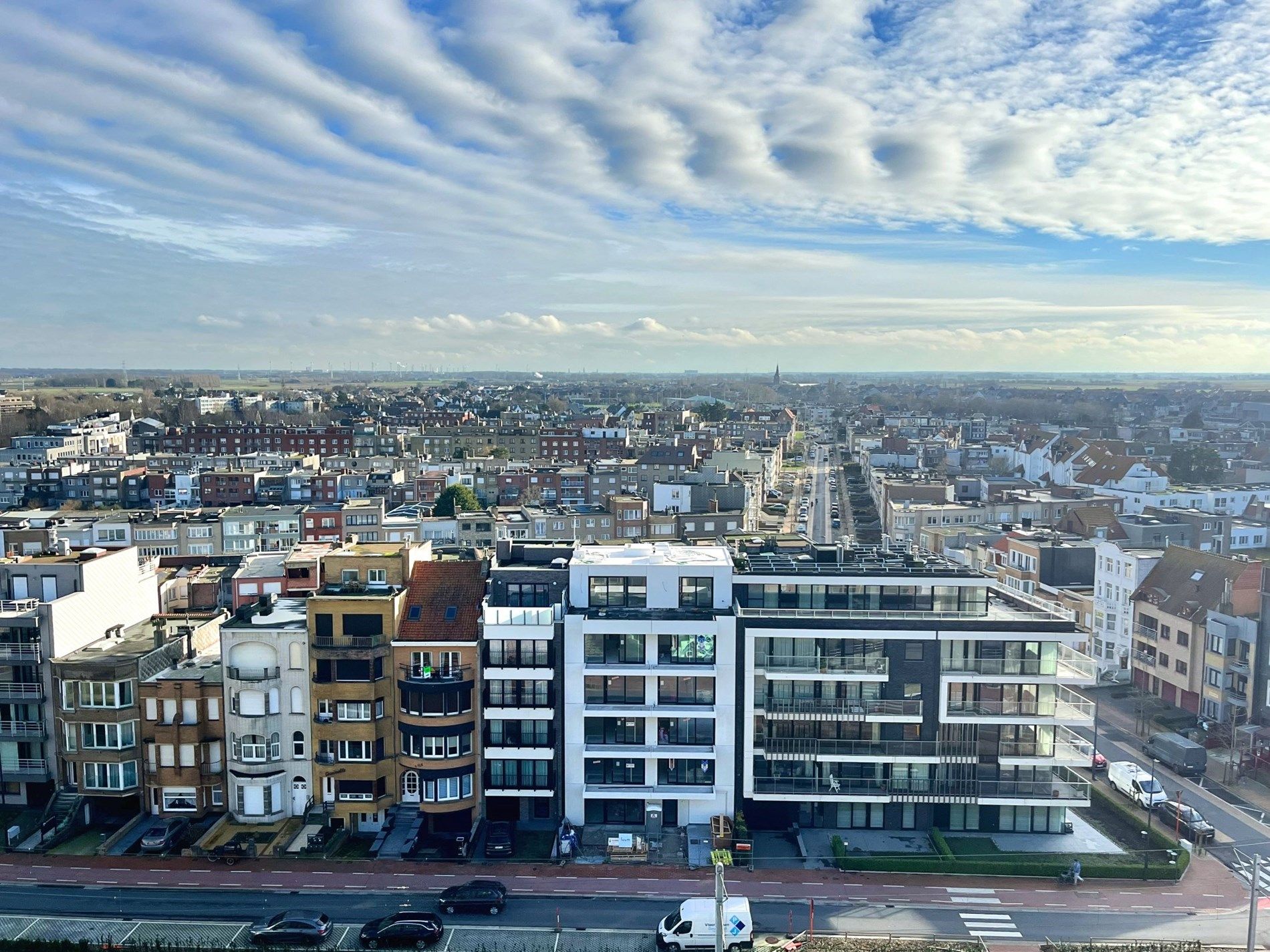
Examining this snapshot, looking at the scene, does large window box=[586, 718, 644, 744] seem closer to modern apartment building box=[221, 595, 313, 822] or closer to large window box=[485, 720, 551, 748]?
large window box=[485, 720, 551, 748]

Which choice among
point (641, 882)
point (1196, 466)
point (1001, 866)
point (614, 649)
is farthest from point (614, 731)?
point (1196, 466)

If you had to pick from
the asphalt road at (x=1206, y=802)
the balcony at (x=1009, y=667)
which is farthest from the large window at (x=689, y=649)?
the asphalt road at (x=1206, y=802)

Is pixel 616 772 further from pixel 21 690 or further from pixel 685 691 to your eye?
pixel 21 690

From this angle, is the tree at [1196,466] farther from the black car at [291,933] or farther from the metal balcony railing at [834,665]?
the black car at [291,933]

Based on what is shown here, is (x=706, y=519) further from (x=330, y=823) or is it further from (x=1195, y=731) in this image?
(x=330, y=823)

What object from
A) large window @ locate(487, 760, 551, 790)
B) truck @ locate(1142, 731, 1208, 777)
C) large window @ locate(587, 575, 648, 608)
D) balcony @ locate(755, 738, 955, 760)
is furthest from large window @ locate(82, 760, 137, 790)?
truck @ locate(1142, 731, 1208, 777)

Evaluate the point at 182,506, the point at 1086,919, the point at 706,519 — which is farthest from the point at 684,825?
the point at 182,506
